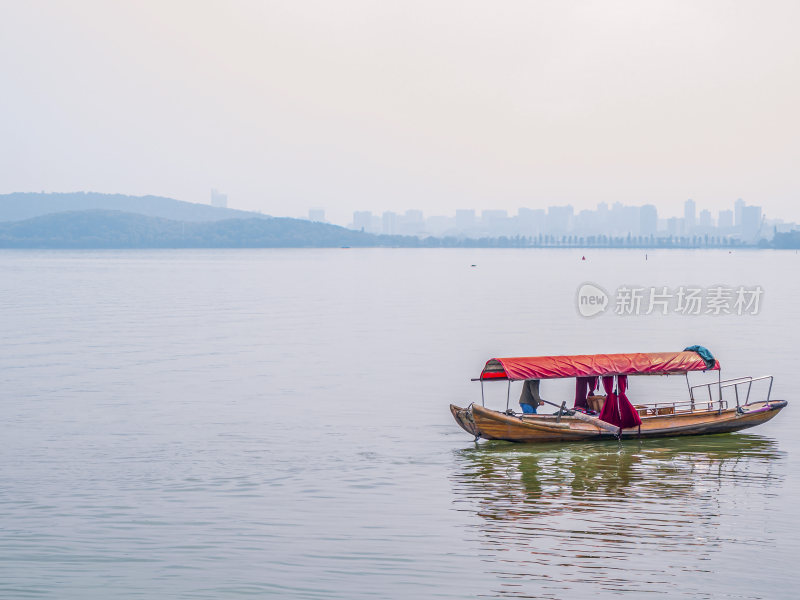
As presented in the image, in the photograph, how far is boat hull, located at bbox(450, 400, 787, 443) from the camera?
103 feet

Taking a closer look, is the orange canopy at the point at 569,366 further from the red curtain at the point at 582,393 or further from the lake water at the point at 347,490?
the lake water at the point at 347,490

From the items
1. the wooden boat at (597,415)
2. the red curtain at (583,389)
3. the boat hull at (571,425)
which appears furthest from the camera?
the red curtain at (583,389)

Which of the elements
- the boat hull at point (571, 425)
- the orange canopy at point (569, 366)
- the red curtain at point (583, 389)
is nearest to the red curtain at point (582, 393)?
the red curtain at point (583, 389)

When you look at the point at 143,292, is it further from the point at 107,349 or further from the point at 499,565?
the point at 499,565

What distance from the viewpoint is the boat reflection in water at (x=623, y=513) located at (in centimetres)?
1964

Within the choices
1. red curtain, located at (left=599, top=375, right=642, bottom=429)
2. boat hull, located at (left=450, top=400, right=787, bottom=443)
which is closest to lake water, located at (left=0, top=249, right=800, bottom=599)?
boat hull, located at (left=450, top=400, right=787, bottom=443)

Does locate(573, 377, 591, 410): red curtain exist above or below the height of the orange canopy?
below

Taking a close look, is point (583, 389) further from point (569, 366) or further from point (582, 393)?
point (569, 366)

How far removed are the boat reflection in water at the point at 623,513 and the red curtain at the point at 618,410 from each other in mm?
796

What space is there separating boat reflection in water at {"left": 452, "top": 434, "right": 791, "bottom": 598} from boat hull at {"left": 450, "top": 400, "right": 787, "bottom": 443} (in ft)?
1.25

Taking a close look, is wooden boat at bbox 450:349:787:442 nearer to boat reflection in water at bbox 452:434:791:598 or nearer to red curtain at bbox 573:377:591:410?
red curtain at bbox 573:377:591:410

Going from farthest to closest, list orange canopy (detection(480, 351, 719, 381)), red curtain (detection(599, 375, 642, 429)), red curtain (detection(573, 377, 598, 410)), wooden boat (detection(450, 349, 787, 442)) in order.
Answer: red curtain (detection(573, 377, 598, 410)) → red curtain (detection(599, 375, 642, 429)) → orange canopy (detection(480, 351, 719, 381)) → wooden boat (detection(450, 349, 787, 442))

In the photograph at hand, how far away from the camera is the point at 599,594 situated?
18.6 metres

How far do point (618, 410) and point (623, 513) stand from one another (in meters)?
8.61
